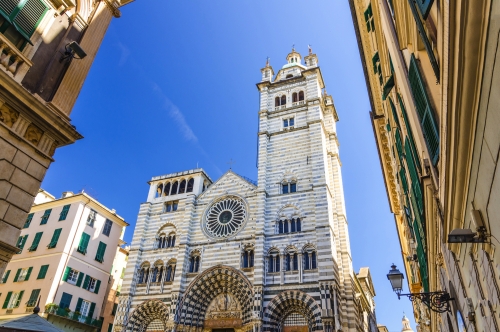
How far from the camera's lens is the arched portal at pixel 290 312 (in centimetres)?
2167

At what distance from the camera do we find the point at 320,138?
2817cm

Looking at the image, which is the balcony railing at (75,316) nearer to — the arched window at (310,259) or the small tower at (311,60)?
the arched window at (310,259)

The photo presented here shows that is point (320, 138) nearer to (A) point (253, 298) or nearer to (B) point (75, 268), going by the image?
(A) point (253, 298)

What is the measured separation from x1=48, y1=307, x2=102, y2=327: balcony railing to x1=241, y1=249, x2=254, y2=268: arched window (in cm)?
1172

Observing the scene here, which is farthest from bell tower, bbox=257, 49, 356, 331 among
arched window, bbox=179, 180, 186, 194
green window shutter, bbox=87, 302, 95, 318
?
green window shutter, bbox=87, 302, 95, 318

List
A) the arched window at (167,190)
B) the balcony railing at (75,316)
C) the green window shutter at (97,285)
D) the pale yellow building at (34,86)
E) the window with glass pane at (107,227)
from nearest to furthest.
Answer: the pale yellow building at (34,86)
the balcony railing at (75,316)
the green window shutter at (97,285)
the window with glass pane at (107,227)
the arched window at (167,190)

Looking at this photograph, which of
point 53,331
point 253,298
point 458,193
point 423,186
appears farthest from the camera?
point 253,298

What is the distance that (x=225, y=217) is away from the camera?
2791cm

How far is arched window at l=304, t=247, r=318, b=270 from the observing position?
2316 cm

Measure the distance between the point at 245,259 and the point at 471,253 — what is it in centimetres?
2125

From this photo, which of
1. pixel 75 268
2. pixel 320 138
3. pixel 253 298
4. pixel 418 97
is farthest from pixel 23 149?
pixel 320 138

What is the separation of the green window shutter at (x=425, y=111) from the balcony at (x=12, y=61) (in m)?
7.62

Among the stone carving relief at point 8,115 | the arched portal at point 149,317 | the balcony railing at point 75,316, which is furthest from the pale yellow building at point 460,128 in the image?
the balcony railing at point 75,316

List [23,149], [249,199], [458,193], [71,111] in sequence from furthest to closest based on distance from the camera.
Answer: [249,199] < [71,111] < [23,149] < [458,193]
